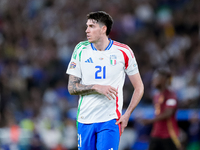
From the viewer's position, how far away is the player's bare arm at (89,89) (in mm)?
4930

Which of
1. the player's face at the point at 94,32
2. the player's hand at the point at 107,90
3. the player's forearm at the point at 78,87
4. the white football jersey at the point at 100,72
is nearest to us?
the player's hand at the point at 107,90

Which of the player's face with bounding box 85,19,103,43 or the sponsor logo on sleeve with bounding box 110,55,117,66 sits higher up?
the player's face with bounding box 85,19,103,43

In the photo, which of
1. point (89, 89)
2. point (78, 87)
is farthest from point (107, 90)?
point (78, 87)

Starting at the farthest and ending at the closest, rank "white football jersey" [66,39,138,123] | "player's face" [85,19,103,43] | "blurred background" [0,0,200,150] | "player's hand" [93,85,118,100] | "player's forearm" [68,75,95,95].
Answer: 1. "blurred background" [0,0,200,150]
2. "player's face" [85,19,103,43]
3. "white football jersey" [66,39,138,123]
4. "player's forearm" [68,75,95,95]
5. "player's hand" [93,85,118,100]

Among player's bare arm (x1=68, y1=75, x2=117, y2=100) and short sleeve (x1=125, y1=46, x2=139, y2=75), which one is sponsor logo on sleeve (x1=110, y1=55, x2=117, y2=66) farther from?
player's bare arm (x1=68, y1=75, x2=117, y2=100)

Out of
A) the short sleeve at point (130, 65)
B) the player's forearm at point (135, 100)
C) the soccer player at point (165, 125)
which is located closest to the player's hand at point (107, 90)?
the player's forearm at point (135, 100)

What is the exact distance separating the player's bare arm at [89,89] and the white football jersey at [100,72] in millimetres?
89

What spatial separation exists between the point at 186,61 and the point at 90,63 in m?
8.37

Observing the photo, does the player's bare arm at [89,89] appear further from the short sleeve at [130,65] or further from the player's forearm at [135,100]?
the short sleeve at [130,65]

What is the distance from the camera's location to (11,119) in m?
12.7

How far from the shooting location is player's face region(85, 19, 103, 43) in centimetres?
531

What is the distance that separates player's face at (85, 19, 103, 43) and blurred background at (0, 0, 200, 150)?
223 inches

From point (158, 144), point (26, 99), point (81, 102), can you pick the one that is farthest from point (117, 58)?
point (26, 99)

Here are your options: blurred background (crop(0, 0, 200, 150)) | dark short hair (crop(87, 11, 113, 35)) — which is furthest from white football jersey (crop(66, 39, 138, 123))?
blurred background (crop(0, 0, 200, 150))
